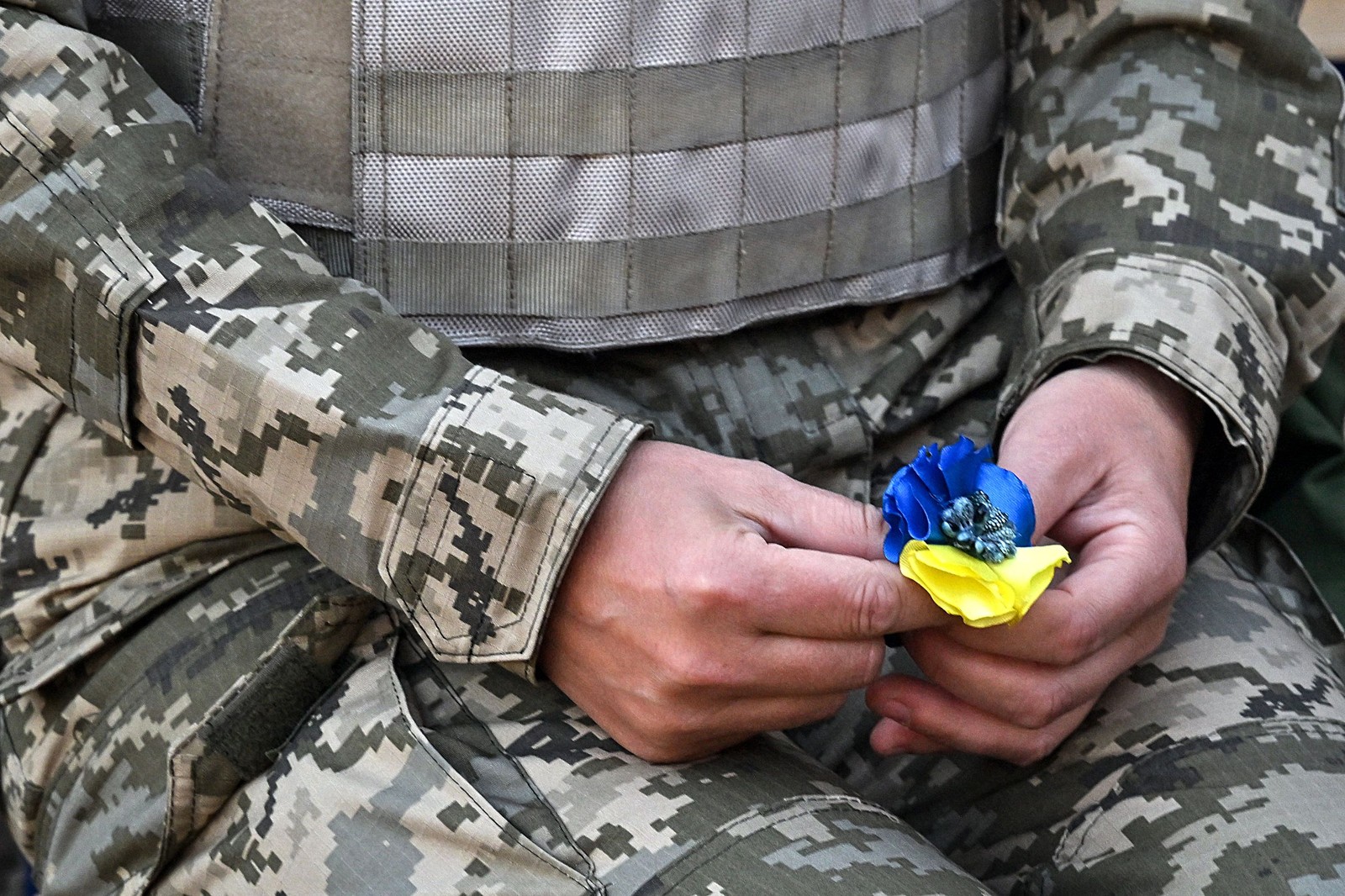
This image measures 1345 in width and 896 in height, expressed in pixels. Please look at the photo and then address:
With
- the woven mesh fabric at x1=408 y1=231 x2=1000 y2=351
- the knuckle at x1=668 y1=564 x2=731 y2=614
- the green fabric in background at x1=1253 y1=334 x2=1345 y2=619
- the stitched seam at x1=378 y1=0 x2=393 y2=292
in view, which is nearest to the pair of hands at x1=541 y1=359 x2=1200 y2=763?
the knuckle at x1=668 y1=564 x2=731 y2=614

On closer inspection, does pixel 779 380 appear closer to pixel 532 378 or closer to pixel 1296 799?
pixel 532 378

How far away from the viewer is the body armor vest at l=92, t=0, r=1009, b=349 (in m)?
0.88

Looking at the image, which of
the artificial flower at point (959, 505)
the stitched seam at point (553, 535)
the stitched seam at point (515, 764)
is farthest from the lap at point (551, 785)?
the artificial flower at point (959, 505)

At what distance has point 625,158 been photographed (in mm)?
919

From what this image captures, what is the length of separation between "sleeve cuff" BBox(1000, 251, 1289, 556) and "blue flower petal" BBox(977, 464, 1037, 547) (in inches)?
10.0

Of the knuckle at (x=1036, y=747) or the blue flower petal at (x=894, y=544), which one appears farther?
the knuckle at (x=1036, y=747)

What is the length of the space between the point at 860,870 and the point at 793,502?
0.75 feet

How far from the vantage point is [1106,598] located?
81cm

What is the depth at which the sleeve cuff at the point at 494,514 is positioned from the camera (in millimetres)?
767

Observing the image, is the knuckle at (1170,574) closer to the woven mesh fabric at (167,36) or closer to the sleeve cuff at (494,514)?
the sleeve cuff at (494,514)

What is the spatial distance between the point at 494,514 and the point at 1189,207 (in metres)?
0.64

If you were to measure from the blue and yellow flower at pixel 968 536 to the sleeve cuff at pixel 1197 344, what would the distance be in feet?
0.86

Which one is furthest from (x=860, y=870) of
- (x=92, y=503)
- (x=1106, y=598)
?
(x=92, y=503)

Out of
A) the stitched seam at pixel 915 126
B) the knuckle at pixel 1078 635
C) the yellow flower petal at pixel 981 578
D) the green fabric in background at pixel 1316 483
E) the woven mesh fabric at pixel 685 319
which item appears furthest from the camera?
the green fabric in background at pixel 1316 483
